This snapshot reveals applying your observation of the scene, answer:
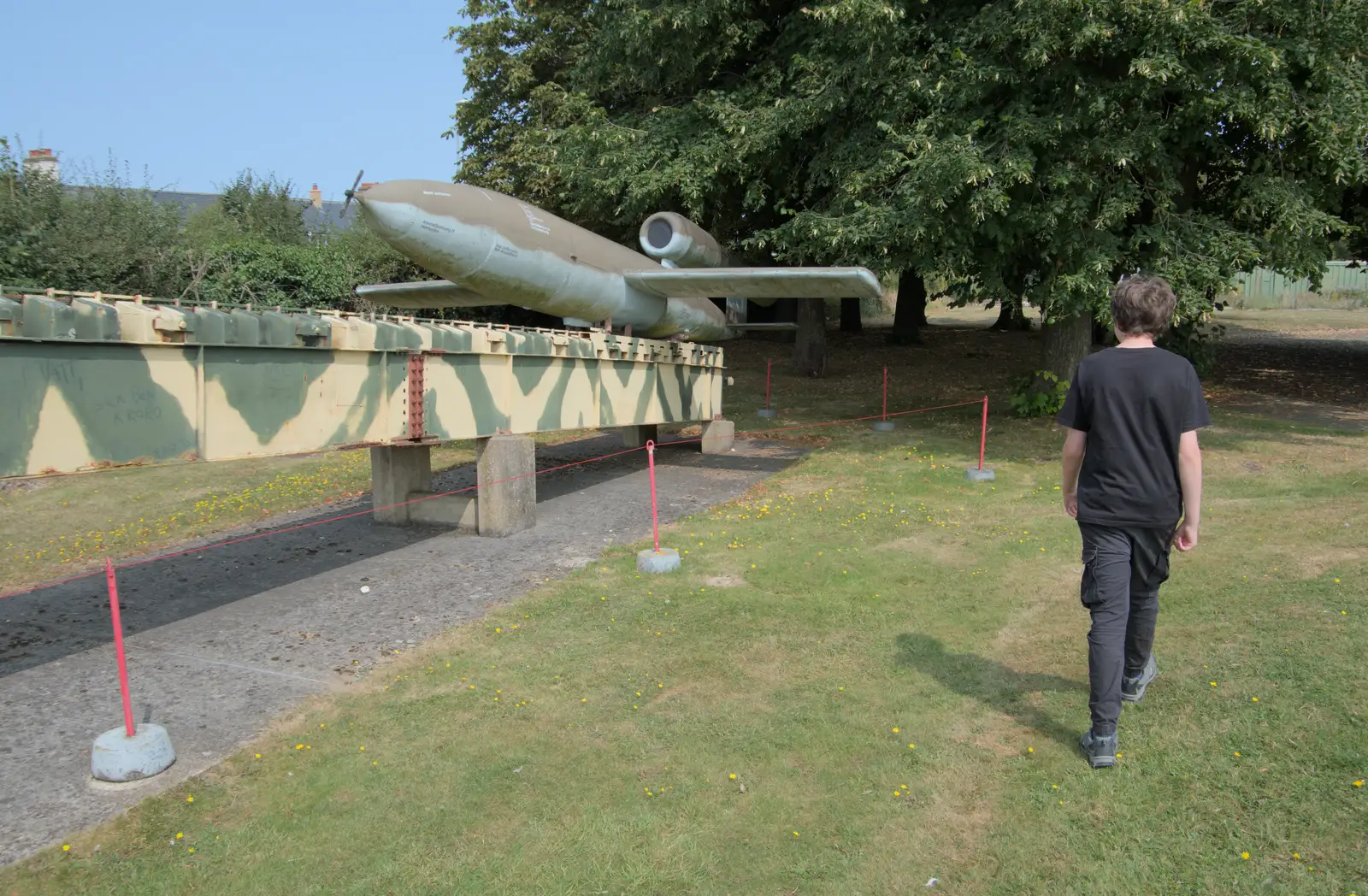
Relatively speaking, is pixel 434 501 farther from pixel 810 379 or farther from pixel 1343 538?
pixel 810 379

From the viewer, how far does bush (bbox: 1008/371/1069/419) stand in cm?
1438

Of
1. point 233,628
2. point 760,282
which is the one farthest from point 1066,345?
point 233,628

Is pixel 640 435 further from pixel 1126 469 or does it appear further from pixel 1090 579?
pixel 1126 469

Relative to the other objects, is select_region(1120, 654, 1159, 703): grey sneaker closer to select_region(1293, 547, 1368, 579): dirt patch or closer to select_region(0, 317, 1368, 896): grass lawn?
select_region(0, 317, 1368, 896): grass lawn

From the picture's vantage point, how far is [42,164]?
65.7 ft

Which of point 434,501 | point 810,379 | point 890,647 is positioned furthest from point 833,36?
point 890,647

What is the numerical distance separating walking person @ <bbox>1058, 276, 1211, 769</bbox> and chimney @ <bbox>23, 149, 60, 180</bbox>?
74.3 ft

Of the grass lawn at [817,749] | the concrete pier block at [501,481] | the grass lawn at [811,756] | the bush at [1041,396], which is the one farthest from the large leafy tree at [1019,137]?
the concrete pier block at [501,481]

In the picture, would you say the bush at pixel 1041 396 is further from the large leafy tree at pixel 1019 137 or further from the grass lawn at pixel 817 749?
the grass lawn at pixel 817 749

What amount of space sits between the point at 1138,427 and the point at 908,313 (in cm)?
2150

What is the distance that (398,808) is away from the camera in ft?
13.3

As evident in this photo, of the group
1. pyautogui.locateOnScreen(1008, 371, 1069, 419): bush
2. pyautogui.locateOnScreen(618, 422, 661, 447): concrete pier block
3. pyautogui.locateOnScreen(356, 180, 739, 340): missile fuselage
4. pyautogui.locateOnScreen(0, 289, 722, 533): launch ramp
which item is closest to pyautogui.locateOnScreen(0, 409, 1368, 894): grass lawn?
pyautogui.locateOnScreen(0, 289, 722, 533): launch ramp

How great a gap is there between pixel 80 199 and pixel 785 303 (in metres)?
17.1

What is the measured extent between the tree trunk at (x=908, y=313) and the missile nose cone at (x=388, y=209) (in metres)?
17.9
